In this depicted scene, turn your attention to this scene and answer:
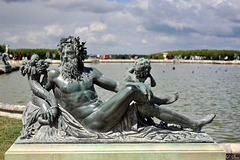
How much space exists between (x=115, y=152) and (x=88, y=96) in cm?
93

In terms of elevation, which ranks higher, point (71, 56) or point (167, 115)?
point (71, 56)

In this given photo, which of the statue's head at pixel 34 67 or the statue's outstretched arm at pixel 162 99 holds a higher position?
the statue's head at pixel 34 67

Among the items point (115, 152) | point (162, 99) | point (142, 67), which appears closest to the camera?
point (115, 152)

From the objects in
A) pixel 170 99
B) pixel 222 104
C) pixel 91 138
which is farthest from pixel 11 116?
pixel 222 104

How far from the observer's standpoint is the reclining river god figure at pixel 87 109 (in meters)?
4.38

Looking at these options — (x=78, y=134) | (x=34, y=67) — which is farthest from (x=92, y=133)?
(x=34, y=67)

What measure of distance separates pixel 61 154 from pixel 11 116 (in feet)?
15.0

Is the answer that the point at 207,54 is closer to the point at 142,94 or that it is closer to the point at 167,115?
the point at 167,115

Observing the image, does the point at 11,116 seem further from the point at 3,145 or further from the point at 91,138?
the point at 91,138

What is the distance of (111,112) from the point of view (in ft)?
14.4

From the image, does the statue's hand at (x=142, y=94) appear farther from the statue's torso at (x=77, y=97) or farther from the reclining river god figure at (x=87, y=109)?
the statue's torso at (x=77, y=97)

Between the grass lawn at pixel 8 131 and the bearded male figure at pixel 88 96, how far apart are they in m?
1.55

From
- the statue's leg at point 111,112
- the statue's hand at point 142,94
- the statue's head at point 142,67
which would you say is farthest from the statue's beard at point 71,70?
the statue's head at point 142,67

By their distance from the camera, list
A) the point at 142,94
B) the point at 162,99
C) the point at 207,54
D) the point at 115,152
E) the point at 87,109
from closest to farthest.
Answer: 1. the point at 115,152
2. the point at 142,94
3. the point at 87,109
4. the point at 162,99
5. the point at 207,54
